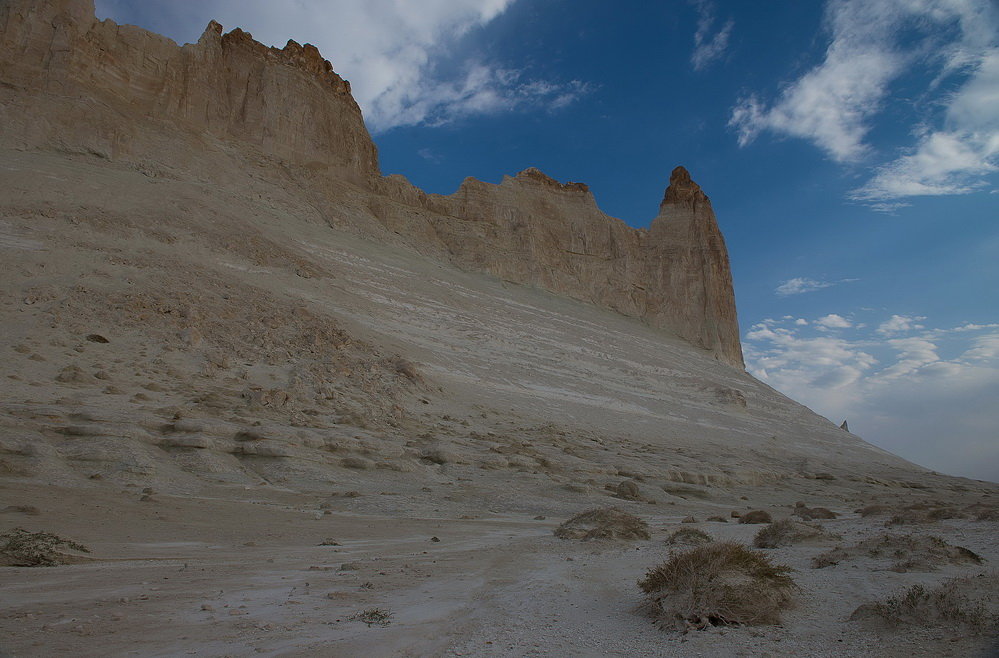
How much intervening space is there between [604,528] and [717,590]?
411cm

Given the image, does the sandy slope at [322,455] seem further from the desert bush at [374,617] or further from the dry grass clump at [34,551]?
the dry grass clump at [34,551]

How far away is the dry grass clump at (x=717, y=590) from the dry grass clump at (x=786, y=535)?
2576mm

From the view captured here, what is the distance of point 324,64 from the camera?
4294cm

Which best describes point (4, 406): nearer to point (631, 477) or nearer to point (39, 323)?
point (39, 323)

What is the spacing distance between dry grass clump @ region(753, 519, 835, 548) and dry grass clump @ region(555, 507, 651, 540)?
150 centimetres

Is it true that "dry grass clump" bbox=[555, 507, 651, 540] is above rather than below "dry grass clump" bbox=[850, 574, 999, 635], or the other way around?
below

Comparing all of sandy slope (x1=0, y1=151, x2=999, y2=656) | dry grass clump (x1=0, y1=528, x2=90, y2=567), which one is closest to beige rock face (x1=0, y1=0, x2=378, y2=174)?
sandy slope (x1=0, y1=151, x2=999, y2=656)

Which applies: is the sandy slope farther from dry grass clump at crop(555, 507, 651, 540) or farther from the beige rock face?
the beige rock face

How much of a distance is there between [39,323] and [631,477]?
50.4 feet

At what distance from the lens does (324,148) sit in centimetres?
3997

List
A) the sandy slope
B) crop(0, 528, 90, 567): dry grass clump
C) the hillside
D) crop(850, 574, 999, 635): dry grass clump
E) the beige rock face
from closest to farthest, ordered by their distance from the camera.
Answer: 1. crop(850, 574, 999, 635): dry grass clump
2. the sandy slope
3. crop(0, 528, 90, 567): dry grass clump
4. the hillside
5. the beige rock face

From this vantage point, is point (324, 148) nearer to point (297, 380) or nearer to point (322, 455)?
→ point (297, 380)

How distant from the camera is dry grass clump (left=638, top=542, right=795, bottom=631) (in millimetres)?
3461

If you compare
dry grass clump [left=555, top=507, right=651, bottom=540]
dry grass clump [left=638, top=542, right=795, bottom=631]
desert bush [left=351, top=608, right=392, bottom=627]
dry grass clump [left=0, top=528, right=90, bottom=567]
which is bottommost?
dry grass clump [left=0, top=528, right=90, bottom=567]
